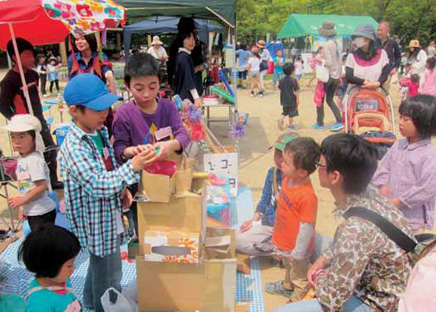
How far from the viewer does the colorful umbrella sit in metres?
3.41

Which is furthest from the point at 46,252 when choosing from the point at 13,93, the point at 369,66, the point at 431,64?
the point at 431,64

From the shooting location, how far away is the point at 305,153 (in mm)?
2510

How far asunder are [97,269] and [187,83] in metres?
3.07

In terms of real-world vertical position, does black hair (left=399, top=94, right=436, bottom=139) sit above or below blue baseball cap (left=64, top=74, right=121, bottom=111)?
below

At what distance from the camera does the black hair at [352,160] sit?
1.79 m

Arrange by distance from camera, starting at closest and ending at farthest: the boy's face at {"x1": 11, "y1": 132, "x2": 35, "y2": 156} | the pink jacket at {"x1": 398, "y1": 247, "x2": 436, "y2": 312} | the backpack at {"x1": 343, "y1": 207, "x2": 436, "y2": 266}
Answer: the pink jacket at {"x1": 398, "y1": 247, "x2": 436, "y2": 312}, the backpack at {"x1": 343, "y1": 207, "x2": 436, "y2": 266}, the boy's face at {"x1": 11, "y1": 132, "x2": 35, "y2": 156}

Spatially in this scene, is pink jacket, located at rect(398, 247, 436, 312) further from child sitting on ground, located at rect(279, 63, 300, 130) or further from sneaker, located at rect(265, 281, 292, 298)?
child sitting on ground, located at rect(279, 63, 300, 130)

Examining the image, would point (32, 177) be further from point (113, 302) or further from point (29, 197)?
point (113, 302)

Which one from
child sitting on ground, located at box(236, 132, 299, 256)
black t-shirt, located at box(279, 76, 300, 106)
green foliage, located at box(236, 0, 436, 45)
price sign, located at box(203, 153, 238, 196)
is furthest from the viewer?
green foliage, located at box(236, 0, 436, 45)

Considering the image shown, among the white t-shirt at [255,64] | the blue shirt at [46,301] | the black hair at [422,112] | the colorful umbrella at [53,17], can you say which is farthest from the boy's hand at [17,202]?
the white t-shirt at [255,64]

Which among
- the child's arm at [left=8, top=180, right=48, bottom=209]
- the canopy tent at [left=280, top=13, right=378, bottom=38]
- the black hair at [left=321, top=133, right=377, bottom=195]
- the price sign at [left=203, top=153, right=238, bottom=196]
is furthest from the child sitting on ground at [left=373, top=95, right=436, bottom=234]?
the canopy tent at [left=280, top=13, right=378, bottom=38]

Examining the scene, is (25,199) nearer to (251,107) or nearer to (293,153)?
(293,153)

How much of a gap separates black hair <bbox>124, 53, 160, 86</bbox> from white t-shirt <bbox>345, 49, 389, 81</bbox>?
3.75m

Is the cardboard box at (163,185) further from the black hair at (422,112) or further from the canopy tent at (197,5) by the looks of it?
the canopy tent at (197,5)
